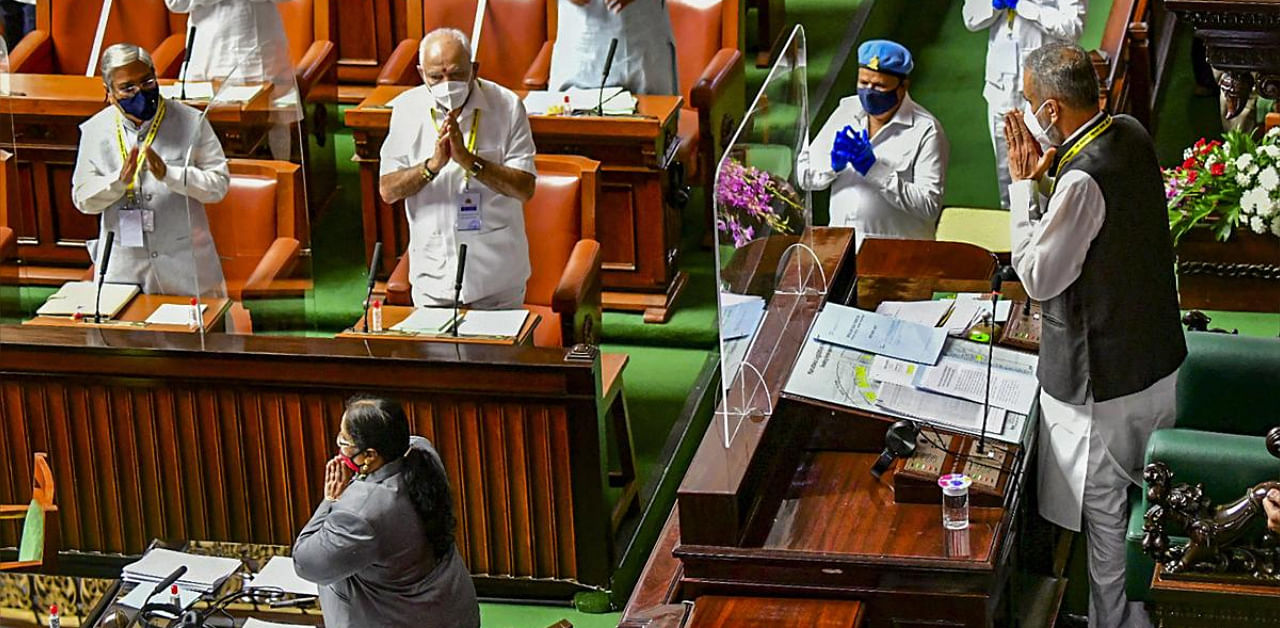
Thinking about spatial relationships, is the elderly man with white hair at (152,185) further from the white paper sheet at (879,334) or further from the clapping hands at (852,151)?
the white paper sheet at (879,334)

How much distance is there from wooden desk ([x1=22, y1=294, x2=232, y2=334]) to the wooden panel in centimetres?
16

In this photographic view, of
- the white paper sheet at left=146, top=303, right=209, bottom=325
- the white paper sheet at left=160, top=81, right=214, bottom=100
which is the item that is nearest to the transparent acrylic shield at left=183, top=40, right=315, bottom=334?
the white paper sheet at left=146, top=303, right=209, bottom=325

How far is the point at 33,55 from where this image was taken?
8.34 m

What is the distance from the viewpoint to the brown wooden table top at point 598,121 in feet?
24.1

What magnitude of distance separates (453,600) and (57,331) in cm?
185

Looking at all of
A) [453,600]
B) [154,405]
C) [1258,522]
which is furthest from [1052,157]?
[154,405]

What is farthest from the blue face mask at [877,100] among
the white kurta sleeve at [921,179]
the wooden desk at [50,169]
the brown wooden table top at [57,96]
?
the wooden desk at [50,169]

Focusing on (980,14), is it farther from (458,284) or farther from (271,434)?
(271,434)

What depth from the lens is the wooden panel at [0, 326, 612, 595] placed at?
571 centimetres

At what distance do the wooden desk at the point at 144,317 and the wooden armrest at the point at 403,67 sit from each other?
1820mm

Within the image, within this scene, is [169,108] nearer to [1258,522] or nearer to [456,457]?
[456,457]

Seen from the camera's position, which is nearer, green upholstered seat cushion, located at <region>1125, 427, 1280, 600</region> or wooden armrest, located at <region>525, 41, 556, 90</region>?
green upholstered seat cushion, located at <region>1125, 427, 1280, 600</region>

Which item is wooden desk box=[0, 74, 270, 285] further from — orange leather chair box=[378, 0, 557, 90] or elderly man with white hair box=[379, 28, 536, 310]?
elderly man with white hair box=[379, 28, 536, 310]

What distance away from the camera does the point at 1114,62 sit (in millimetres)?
7586
